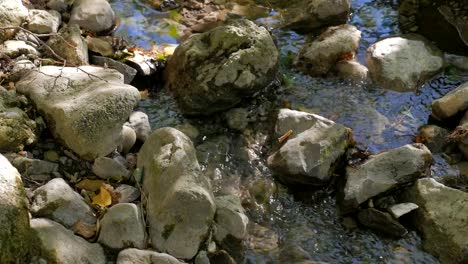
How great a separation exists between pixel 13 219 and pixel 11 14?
110 inches

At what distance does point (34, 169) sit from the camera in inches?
164

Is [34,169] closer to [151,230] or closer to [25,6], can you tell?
[151,230]

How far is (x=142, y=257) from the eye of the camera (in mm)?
3652

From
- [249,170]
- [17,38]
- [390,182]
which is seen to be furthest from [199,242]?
[17,38]

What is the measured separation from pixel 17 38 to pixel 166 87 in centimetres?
160

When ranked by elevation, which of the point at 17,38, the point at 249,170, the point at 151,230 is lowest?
the point at 249,170

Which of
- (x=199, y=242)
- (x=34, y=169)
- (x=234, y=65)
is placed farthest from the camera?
(x=234, y=65)

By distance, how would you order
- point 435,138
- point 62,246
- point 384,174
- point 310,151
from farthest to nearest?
1. point 435,138
2. point 310,151
3. point 384,174
4. point 62,246

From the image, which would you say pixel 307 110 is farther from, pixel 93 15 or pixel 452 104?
pixel 93 15

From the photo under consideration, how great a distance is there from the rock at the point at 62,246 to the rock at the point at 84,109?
2.67 ft

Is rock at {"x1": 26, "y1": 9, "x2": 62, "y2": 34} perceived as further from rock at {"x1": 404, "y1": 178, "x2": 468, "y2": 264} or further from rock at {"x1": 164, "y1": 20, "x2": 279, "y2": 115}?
rock at {"x1": 404, "y1": 178, "x2": 468, "y2": 264}

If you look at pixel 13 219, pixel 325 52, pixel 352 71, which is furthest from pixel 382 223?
pixel 13 219

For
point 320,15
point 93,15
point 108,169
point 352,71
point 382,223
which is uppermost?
point 93,15

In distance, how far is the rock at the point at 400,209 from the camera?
14.4 ft
